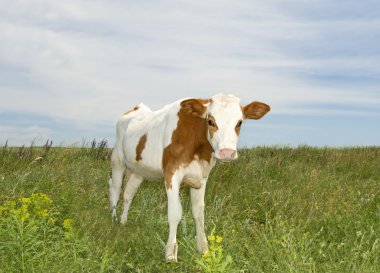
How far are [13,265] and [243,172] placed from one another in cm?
649

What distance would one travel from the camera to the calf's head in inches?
236

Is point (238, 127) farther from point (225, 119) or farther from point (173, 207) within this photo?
point (173, 207)

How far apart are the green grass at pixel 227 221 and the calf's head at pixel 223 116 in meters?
1.01

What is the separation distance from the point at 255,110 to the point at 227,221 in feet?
5.43

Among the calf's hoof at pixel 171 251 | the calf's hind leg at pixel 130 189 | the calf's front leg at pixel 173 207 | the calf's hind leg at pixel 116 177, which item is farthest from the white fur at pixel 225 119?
the calf's hind leg at pixel 116 177

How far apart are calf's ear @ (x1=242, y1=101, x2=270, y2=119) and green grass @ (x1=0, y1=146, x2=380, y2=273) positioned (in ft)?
4.17

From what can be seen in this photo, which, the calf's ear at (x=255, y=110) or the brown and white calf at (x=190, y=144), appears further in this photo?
the calf's ear at (x=255, y=110)

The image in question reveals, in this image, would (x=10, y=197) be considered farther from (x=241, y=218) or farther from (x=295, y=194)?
(x=295, y=194)

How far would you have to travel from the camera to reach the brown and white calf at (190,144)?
619cm

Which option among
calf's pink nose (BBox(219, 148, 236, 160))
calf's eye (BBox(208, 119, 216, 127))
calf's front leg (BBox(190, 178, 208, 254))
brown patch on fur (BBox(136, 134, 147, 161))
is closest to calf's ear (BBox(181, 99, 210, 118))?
calf's eye (BBox(208, 119, 216, 127))

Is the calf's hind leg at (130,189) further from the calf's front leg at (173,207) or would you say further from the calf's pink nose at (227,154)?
the calf's pink nose at (227,154)

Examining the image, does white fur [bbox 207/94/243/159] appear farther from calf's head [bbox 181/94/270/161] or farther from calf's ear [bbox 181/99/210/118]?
calf's ear [bbox 181/99/210/118]

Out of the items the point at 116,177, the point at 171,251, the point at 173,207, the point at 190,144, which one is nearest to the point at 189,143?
the point at 190,144

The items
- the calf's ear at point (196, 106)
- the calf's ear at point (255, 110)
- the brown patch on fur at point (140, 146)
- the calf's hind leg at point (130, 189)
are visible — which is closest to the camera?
the calf's ear at point (196, 106)
